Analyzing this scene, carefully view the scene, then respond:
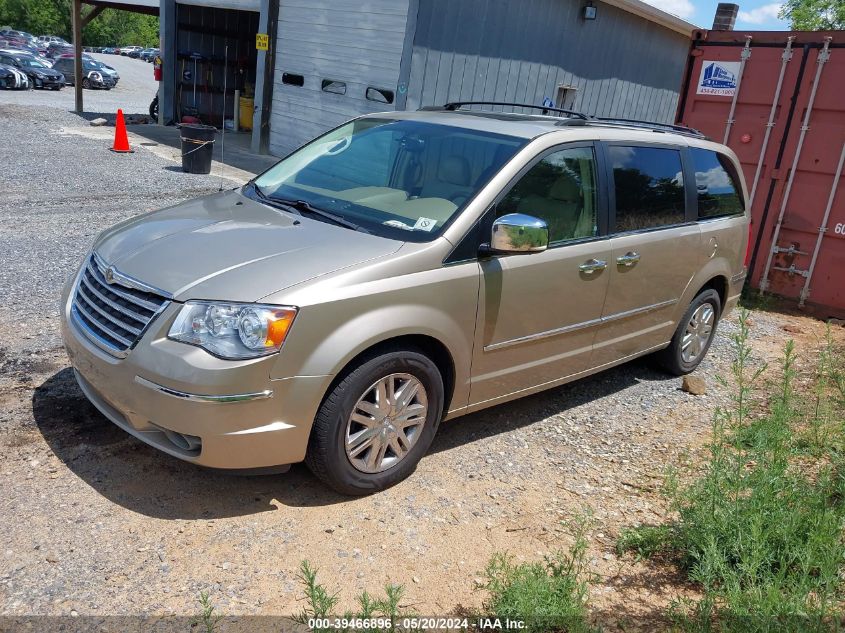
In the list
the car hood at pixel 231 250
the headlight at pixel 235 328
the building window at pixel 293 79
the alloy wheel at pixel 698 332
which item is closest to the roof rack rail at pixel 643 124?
the alloy wheel at pixel 698 332

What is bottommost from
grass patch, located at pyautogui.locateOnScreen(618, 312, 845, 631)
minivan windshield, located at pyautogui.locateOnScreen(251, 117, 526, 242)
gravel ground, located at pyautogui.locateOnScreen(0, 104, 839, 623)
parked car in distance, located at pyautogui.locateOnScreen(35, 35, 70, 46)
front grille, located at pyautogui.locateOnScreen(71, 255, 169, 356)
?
gravel ground, located at pyautogui.locateOnScreen(0, 104, 839, 623)

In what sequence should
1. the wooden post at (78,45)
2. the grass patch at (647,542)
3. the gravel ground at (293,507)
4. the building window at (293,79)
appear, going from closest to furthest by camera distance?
the gravel ground at (293,507)
the grass patch at (647,542)
the building window at (293,79)
the wooden post at (78,45)

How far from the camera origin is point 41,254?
6.73m

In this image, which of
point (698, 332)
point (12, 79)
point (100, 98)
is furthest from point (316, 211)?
point (12, 79)

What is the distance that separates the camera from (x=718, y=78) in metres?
8.60

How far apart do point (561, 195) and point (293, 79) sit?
1172 cm

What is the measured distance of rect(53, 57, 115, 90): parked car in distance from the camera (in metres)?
32.0

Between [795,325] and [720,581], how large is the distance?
5453 millimetres

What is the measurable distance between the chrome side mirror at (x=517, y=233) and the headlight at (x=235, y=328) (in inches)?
45.1

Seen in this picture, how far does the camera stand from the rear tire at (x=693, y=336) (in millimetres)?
5582

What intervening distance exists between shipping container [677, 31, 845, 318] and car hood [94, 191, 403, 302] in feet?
Result: 21.1

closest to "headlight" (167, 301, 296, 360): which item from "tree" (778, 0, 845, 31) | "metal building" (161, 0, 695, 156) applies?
"metal building" (161, 0, 695, 156)

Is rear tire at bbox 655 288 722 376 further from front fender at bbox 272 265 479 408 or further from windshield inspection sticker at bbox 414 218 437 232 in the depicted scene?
windshield inspection sticker at bbox 414 218 437 232

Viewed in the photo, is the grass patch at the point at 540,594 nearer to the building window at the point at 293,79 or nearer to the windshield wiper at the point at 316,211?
the windshield wiper at the point at 316,211
